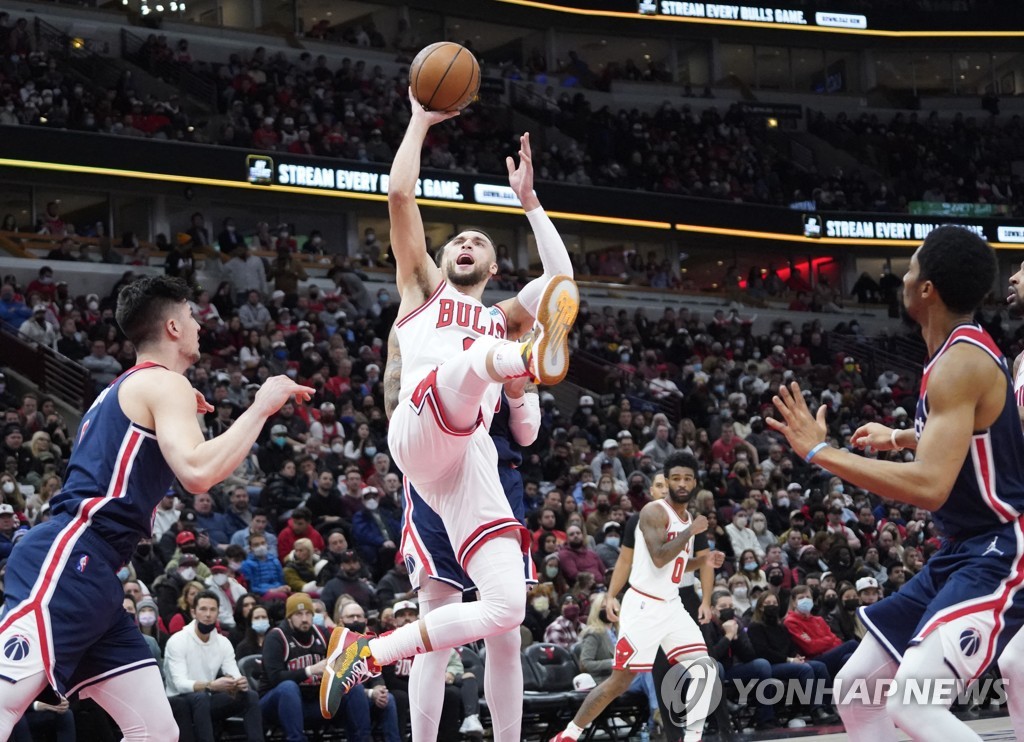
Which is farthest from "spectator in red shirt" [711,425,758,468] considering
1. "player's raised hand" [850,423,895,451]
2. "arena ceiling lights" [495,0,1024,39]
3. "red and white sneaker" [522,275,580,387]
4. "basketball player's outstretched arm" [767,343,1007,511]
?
"arena ceiling lights" [495,0,1024,39]

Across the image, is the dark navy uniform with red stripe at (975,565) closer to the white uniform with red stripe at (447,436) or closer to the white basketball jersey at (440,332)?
the white uniform with red stripe at (447,436)

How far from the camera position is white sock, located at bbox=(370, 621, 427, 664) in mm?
5695

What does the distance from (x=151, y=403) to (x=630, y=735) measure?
8.26 meters

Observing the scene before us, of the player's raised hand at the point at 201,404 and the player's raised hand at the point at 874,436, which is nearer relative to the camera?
the player's raised hand at the point at 201,404

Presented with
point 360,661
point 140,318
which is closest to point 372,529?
point 360,661

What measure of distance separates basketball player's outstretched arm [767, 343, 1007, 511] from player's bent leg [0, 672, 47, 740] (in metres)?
2.84

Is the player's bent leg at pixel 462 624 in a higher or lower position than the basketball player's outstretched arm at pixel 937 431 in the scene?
lower

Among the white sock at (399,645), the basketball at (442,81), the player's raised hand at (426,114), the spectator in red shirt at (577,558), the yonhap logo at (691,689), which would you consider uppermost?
the basketball at (442,81)

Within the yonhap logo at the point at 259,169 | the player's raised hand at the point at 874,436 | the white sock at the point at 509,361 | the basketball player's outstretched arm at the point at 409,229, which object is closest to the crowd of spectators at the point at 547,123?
the yonhap logo at the point at 259,169

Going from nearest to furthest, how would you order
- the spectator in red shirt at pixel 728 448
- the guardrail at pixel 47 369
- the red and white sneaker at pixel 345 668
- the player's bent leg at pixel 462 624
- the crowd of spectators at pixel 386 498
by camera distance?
1. the player's bent leg at pixel 462 624
2. the red and white sneaker at pixel 345 668
3. the crowd of spectators at pixel 386 498
4. the guardrail at pixel 47 369
5. the spectator in red shirt at pixel 728 448

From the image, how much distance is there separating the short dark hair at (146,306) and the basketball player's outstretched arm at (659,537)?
5130 millimetres

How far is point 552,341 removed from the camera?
524cm

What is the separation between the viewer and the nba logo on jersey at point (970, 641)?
4.39 meters

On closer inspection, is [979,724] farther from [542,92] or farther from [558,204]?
[542,92]
